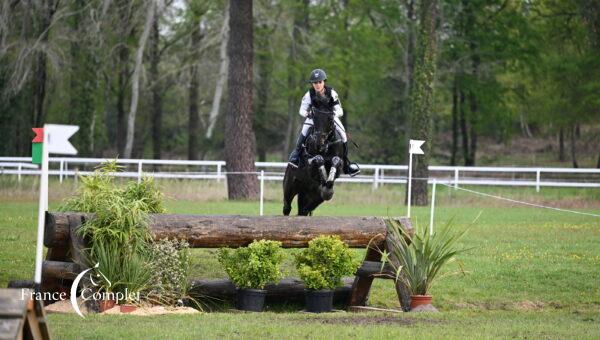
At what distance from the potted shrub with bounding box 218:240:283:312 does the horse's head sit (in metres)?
2.31

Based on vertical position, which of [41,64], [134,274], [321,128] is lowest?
[134,274]

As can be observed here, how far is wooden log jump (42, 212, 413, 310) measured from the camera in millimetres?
12148

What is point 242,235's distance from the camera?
43.0 feet

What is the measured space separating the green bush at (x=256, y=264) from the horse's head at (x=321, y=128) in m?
2.29

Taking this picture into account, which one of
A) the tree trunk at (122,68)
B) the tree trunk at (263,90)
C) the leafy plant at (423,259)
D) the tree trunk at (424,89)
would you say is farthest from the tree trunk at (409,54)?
the leafy plant at (423,259)

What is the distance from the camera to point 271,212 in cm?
2341

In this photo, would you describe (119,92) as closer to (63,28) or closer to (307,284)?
(63,28)

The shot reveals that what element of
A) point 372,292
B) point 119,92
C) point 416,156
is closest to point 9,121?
point 119,92

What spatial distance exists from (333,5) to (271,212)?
2966cm

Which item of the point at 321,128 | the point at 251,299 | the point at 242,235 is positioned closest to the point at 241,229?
the point at 242,235

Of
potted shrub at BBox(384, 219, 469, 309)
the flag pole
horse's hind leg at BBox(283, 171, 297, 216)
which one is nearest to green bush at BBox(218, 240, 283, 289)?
potted shrub at BBox(384, 219, 469, 309)

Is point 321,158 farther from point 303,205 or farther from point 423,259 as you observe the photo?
point 423,259

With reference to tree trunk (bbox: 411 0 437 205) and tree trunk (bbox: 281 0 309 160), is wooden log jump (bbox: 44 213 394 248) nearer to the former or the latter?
tree trunk (bbox: 411 0 437 205)

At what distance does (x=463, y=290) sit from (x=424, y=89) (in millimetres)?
16387
